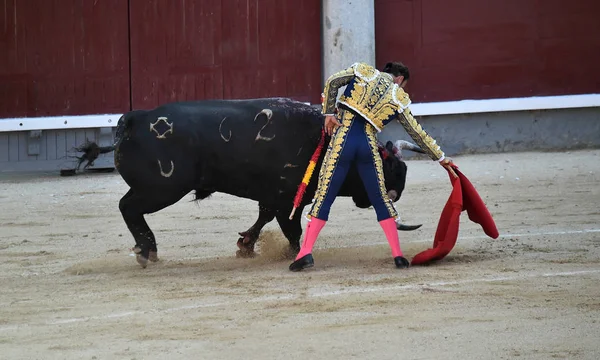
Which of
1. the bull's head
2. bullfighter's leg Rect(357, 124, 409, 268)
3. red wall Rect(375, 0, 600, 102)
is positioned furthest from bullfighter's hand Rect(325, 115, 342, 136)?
red wall Rect(375, 0, 600, 102)

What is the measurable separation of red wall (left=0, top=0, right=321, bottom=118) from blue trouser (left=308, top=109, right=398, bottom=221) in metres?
5.02

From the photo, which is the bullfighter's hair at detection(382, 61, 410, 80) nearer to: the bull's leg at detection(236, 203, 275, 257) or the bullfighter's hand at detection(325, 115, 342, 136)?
the bullfighter's hand at detection(325, 115, 342, 136)

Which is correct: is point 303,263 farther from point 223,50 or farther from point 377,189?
point 223,50

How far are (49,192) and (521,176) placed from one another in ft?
12.9

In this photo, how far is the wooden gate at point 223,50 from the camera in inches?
429

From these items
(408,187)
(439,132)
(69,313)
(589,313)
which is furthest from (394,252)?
(439,132)

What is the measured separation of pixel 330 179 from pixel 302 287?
28.0 inches

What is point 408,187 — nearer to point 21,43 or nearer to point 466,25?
point 466,25

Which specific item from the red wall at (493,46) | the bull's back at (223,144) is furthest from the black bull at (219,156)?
the red wall at (493,46)

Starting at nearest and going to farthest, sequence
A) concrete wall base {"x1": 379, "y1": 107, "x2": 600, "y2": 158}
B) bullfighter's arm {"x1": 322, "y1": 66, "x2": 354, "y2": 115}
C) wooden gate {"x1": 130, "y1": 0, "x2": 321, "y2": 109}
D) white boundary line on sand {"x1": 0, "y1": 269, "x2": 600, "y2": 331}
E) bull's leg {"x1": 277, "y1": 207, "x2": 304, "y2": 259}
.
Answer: white boundary line on sand {"x1": 0, "y1": 269, "x2": 600, "y2": 331} < bullfighter's arm {"x1": 322, "y1": 66, "x2": 354, "y2": 115} < bull's leg {"x1": 277, "y1": 207, "x2": 304, "y2": 259} < wooden gate {"x1": 130, "y1": 0, "x2": 321, "y2": 109} < concrete wall base {"x1": 379, "y1": 107, "x2": 600, "y2": 158}

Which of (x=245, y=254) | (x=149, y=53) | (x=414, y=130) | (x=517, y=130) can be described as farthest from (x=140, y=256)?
(x=517, y=130)

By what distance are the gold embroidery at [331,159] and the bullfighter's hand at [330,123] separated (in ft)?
0.14

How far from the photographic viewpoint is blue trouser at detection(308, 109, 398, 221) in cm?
602

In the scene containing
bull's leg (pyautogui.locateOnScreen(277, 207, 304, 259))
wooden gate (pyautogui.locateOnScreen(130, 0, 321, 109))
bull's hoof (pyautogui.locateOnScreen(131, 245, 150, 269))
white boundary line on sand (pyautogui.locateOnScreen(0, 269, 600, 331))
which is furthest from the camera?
wooden gate (pyautogui.locateOnScreen(130, 0, 321, 109))
